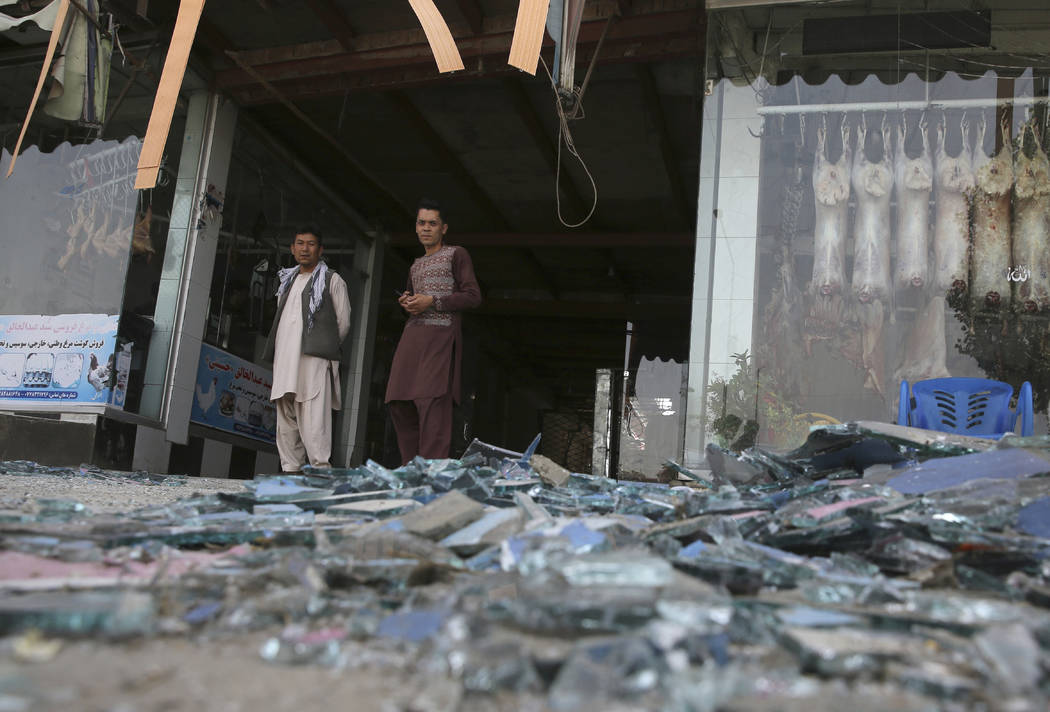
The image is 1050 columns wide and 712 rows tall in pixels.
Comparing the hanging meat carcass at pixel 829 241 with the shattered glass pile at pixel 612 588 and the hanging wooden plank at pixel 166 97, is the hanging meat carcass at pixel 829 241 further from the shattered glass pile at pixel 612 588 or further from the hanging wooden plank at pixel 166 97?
the hanging wooden plank at pixel 166 97

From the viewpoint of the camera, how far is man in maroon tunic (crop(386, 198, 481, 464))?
4918 millimetres

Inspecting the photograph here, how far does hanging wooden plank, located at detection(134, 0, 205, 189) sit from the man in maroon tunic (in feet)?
5.13

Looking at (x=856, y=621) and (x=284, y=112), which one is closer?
(x=856, y=621)

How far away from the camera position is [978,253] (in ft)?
18.3

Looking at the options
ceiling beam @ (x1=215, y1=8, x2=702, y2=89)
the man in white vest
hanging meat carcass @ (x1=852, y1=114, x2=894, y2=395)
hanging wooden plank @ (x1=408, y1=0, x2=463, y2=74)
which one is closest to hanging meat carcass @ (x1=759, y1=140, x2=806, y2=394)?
hanging meat carcass @ (x1=852, y1=114, x2=894, y2=395)

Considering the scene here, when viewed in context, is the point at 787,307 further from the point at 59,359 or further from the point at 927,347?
the point at 59,359

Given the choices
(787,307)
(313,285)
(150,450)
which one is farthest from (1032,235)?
(150,450)

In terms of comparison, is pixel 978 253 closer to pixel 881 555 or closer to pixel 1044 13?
pixel 1044 13

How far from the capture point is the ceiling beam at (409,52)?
5.91m

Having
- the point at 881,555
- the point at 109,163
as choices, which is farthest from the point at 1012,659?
the point at 109,163

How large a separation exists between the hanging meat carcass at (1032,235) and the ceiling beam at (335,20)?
5.25 m

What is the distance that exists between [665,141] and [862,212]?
2.71 m

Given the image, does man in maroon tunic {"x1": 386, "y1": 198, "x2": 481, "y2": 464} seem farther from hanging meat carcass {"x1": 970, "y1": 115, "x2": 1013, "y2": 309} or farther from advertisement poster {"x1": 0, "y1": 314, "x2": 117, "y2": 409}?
hanging meat carcass {"x1": 970, "y1": 115, "x2": 1013, "y2": 309}

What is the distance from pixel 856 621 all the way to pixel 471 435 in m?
13.6
